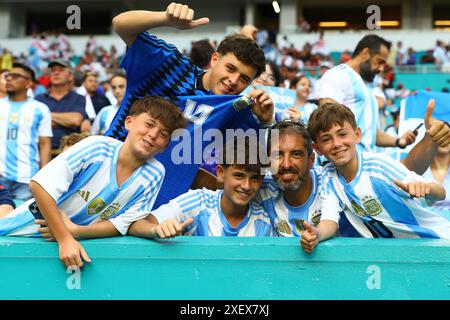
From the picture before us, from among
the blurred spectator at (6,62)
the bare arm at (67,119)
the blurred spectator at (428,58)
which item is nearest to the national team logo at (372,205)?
the bare arm at (67,119)

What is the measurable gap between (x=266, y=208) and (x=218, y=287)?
0.85 meters

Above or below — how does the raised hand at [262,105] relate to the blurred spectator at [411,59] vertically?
below

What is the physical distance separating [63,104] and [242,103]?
155 inches

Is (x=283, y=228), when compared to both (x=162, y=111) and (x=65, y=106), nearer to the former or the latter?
(x=162, y=111)

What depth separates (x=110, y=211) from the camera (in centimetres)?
274

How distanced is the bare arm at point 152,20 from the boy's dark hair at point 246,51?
0.43 meters

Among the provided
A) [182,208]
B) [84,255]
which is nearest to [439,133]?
[182,208]

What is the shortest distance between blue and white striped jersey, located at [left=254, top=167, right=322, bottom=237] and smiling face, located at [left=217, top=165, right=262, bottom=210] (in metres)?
0.10

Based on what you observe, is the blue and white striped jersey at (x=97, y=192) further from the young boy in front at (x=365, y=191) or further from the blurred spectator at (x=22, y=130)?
the blurred spectator at (x=22, y=130)

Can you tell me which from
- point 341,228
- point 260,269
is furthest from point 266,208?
point 260,269

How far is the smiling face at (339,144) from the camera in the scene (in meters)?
2.82

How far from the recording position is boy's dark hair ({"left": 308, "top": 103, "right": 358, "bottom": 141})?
290 centimetres

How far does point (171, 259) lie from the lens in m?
2.30
